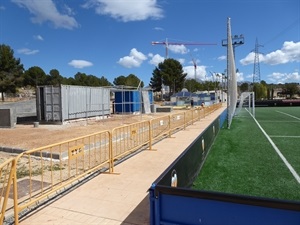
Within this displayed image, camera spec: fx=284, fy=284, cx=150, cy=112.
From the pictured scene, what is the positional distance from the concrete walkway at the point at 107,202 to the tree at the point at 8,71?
6291 centimetres

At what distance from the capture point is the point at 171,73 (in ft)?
315

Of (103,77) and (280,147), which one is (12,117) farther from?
(103,77)

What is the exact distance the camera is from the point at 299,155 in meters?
9.32

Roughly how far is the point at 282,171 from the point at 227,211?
19.0 feet

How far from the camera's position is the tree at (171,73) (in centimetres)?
9550

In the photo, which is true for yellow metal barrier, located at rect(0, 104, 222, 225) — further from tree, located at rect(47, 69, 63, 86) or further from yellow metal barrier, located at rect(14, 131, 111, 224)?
tree, located at rect(47, 69, 63, 86)

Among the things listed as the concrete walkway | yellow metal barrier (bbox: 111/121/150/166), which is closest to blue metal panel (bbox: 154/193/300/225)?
the concrete walkway

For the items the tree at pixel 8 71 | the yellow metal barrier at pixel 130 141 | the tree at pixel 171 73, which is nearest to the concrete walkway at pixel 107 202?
the yellow metal barrier at pixel 130 141

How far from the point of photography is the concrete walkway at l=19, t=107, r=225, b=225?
4.32 metres

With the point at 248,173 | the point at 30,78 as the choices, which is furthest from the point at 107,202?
the point at 30,78

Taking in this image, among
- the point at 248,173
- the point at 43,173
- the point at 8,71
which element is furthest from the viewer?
the point at 8,71

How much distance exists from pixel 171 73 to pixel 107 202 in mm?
92397

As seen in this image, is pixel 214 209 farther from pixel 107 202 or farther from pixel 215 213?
pixel 107 202

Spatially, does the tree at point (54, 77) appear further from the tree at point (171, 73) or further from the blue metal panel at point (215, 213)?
the blue metal panel at point (215, 213)
